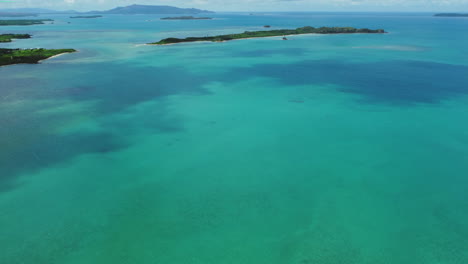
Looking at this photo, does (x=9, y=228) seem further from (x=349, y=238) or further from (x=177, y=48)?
(x=177, y=48)

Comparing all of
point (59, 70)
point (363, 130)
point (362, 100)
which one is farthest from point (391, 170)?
point (59, 70)

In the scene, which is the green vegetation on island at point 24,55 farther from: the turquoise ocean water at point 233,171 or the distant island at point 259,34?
the distant island at point 259,34

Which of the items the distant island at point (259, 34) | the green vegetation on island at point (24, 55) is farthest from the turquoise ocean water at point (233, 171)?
the distant island at point (259, 34)

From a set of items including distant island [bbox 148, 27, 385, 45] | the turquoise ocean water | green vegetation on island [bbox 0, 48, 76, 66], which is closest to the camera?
the turquoise ocean water

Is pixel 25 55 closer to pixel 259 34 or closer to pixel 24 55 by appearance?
pixel 24 55

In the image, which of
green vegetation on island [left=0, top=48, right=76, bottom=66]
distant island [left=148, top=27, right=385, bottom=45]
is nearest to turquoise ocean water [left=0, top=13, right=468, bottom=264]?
green vegetation on island [left=0, top=48, right=76, bottom=66]

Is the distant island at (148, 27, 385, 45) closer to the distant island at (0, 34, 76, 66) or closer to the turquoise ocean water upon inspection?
the distant island at (0, 34, 76, 66)

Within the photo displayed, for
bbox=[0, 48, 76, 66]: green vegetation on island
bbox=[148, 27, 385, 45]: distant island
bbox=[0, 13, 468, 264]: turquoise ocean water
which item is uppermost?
bbox=[148, 27, 385, 45]: distant island
